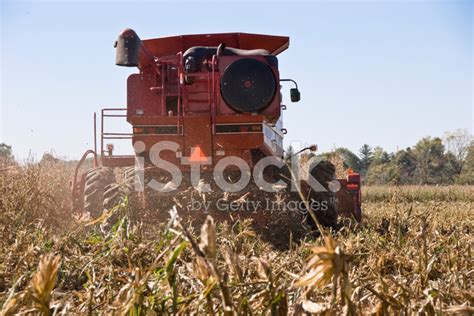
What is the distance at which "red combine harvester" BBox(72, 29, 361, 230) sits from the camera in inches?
282

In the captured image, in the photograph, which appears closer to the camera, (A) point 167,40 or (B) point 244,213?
(B) point 244,213

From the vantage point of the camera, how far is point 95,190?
7.68m

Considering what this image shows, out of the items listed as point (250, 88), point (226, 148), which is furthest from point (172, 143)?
point (250, 88)

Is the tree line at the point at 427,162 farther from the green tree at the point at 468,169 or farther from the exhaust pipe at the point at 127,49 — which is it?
the exhaust pipe at the point at 127,49

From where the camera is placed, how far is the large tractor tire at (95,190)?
7609 millimetres

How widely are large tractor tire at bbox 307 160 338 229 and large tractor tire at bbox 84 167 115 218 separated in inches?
108

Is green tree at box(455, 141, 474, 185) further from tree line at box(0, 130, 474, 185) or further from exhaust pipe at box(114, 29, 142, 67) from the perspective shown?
exhaust pipe at box(114, 29, 142, 67)

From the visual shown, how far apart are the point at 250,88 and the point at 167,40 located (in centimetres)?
218

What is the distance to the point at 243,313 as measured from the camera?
64.2 inches

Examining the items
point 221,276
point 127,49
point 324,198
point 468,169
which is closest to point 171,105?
point 127,49

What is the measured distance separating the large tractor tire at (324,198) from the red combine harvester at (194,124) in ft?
0.05

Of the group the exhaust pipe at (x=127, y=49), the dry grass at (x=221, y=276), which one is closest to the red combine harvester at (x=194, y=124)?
the exhaust pipe at (x=127, y=49)

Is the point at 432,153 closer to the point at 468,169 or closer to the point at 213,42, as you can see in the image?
the point at 468,169

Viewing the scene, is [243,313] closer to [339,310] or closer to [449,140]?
[339,310]
